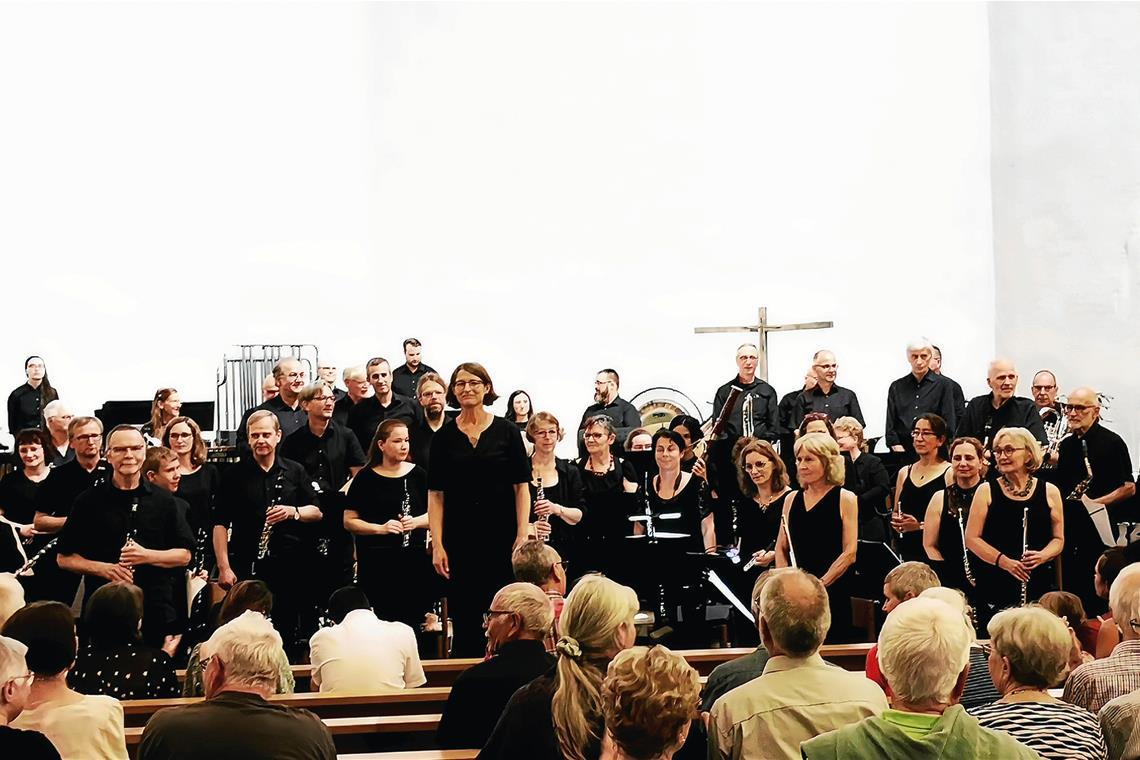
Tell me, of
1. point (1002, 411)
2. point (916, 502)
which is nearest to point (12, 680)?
point (916, 502)

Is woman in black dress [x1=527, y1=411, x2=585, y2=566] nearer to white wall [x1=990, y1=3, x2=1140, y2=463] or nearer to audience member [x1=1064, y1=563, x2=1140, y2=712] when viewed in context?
audience member [x1=1064, y1=563, x2=1140, y2=712]

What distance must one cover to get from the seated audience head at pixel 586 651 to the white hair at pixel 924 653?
59cm

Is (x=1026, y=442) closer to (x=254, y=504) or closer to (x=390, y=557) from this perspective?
(x=390, y=557)

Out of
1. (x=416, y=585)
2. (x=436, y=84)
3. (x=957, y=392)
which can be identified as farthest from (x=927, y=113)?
(x=416, y=585)

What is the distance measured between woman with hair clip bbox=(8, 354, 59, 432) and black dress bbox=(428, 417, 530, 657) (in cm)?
634

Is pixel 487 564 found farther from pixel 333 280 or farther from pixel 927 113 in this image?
pixel 927 113

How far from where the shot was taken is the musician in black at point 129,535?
566cm

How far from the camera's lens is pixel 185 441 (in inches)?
263

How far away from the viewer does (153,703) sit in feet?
13.1

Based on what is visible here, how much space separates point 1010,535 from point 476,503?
2.34 m

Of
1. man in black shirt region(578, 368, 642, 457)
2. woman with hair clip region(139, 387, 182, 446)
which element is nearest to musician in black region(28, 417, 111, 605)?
woman with hair clip region(139, 387, 182, 446)

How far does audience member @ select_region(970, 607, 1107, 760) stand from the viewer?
295cm

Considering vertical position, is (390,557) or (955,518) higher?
(955,518)

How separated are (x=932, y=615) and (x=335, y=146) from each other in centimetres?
1168
